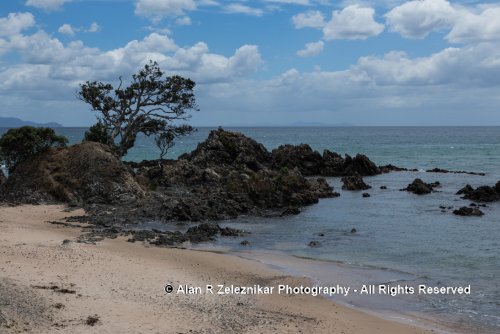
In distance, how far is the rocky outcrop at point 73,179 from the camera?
98.2ft

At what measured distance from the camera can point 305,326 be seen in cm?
1170

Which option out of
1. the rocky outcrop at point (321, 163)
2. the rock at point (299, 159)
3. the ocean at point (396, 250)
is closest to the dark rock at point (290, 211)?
the ocean at point (396, 250)

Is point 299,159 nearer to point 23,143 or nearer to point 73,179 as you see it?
point 73,179

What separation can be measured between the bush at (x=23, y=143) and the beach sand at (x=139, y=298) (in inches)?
561

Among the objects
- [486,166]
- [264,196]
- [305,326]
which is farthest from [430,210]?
[486,166]

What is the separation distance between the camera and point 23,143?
31.7 metres

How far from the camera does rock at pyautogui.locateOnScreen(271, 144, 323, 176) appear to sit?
183 feet

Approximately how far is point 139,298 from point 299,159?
44891 millimetres

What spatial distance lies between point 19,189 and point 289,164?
102ft

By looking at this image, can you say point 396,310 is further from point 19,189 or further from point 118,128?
point 118,128

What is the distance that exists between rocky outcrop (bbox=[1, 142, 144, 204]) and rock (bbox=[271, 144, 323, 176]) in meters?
25.3

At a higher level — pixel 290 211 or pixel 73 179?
pixel 73 179

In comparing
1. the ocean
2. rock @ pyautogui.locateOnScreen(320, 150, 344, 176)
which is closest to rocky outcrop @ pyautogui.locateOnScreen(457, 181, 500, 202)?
the ocean

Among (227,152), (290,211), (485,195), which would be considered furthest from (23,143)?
(485,195)
